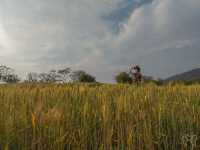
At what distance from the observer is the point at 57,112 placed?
1.92 m

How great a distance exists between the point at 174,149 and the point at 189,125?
8.7 inches

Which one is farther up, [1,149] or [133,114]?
[133,114]

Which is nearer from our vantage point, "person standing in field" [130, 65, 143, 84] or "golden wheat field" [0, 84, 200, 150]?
"golden wheat field" [0, 84, 200, 150]

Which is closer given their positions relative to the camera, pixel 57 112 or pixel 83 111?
pixel 57 112

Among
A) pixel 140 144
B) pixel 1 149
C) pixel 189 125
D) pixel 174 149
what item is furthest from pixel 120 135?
pixel 1 149

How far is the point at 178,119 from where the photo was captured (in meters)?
2.16

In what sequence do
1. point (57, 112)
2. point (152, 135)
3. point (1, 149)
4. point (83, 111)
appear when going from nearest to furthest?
point (1, 149) → point (57, 112) → point (152, 135) → point (83, 111)

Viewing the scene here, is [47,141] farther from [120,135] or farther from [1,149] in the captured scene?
[120,135]

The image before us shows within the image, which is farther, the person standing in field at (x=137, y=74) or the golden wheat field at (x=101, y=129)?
the person standing in field at (x=137, y=74)

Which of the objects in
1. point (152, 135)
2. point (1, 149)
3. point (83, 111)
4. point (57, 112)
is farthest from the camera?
point (83, 111)

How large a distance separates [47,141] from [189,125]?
0.91 m

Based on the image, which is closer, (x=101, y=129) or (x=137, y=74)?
(x=101, y=129)

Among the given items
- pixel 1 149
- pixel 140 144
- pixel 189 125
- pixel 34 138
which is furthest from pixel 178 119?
pixel 1 149

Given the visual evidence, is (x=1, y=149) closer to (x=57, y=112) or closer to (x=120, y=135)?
(x=57, y=112)
